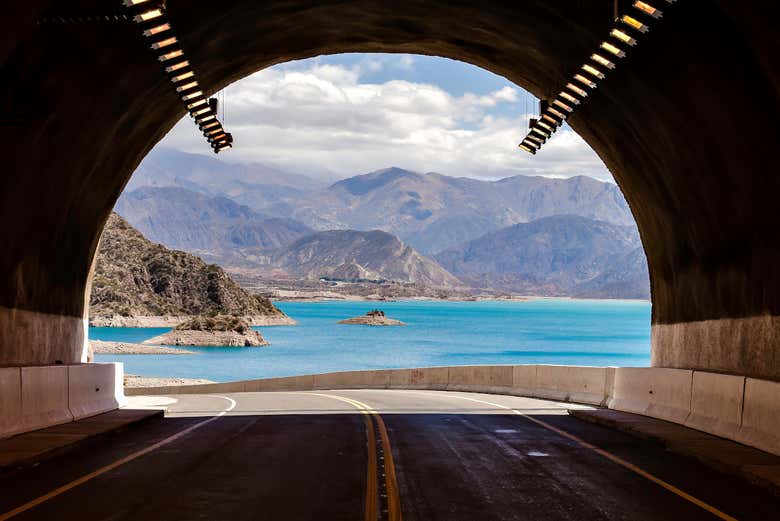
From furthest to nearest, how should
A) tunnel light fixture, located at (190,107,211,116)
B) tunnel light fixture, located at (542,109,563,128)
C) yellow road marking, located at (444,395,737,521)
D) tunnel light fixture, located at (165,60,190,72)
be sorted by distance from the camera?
tunnel light fixture, located at (542,109,563,128) < tunnel light fixture, located at (190,107,211,116) < tunnel light fixture, located at (165,60,190,72) < yellow road marking, located at (444,395,737,521)

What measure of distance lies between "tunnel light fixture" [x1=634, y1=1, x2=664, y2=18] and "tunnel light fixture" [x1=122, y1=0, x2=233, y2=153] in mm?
6278

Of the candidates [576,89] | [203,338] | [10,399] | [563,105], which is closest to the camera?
[10,399]

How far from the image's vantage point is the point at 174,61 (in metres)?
16.9

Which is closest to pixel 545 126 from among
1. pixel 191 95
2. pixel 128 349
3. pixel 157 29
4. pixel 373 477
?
pixel 191 95

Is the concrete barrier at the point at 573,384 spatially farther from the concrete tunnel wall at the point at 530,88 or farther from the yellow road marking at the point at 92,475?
the yellow road marking at the point at 92,475

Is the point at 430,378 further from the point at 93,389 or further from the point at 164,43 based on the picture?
the point at 164,43

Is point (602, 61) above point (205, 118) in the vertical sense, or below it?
above

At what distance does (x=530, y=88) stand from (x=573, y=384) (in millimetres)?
10159

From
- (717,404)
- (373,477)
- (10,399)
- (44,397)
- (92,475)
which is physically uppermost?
(717,404)

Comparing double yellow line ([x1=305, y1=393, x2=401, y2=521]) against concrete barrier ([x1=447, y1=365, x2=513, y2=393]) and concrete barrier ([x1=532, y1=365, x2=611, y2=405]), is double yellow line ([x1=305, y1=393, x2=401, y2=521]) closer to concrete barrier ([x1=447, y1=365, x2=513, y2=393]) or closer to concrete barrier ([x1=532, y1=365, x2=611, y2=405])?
concrete barrier ([x1=532, y1=365, x2=611, y2=405])

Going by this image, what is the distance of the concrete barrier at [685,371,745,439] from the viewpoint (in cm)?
1816

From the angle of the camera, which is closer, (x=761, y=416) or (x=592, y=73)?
(x=761, y=416)

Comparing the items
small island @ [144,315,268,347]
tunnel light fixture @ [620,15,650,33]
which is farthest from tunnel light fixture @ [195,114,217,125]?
small island @ [144,315,268,347]

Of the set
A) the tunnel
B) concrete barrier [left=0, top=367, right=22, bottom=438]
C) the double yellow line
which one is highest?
the tunnel
